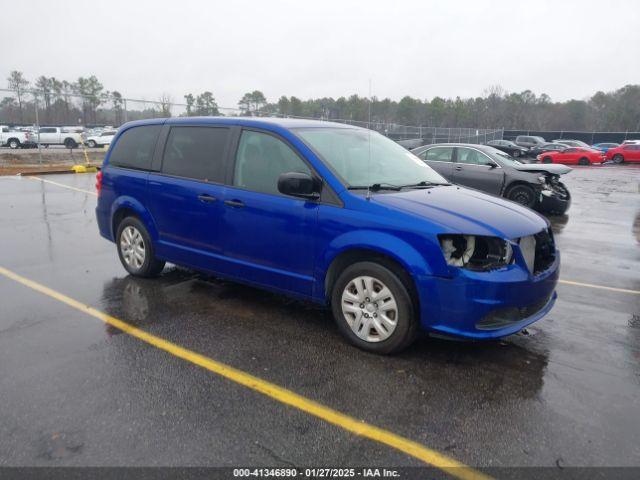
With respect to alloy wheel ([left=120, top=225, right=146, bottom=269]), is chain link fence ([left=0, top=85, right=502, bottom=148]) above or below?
above

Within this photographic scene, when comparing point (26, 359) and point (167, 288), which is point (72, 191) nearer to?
point (167, 288)

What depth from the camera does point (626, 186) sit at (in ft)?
63.0

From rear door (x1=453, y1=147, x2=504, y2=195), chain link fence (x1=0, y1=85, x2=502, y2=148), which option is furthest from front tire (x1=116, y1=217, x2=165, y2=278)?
chain link fence (x1=0, y1=85, x2=502, y2=148)

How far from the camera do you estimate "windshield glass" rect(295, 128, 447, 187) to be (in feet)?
14.5

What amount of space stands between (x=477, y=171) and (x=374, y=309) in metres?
9.11

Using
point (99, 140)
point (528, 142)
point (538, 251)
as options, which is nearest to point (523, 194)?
point (538, 251)

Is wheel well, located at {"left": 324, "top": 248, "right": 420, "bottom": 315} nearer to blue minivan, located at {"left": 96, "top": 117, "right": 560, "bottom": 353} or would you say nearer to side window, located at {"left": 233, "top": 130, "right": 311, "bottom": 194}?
blue minivan, located at {"left": 96, "top": 117, "right": 560, "bottom": 353}

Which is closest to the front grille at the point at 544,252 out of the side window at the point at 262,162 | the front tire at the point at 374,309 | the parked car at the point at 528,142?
the front tire at the point at 374,309

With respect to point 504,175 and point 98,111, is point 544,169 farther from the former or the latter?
point 98,111

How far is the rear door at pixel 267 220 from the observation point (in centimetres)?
429

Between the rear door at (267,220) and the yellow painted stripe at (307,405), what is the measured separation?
97 centimetres

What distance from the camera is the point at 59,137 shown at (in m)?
34.7

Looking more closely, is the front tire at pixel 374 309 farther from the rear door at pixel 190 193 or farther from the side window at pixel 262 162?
the rear door at pixel 190 193

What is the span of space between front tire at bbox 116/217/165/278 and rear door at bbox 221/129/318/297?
4.19 ft
